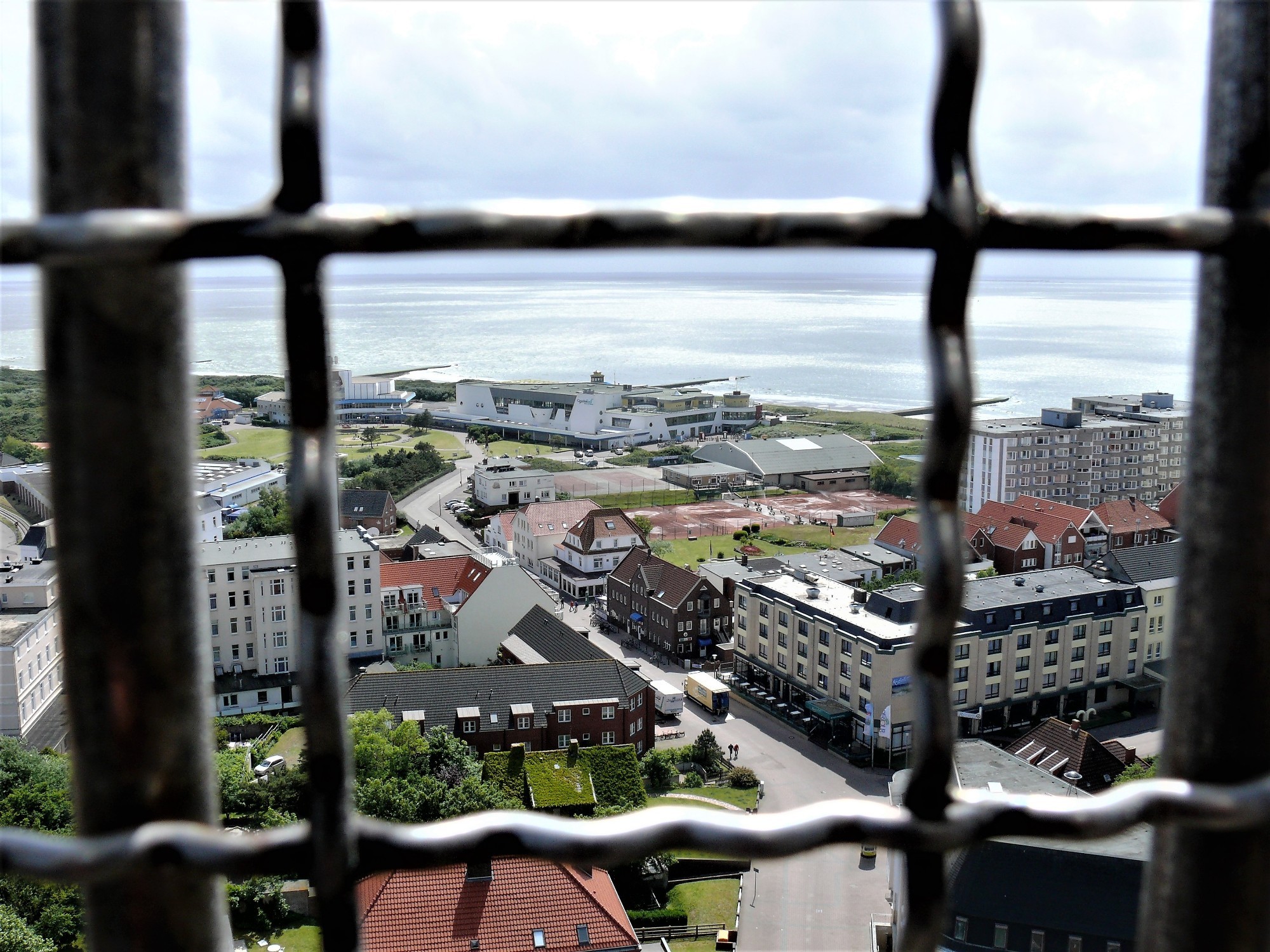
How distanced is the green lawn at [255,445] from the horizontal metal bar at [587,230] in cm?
1886

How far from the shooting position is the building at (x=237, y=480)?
15375 millimetres

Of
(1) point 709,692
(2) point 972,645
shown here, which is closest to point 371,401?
(1) point 709,692

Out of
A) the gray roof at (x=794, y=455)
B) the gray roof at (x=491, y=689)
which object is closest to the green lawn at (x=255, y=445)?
Result: the gray roof at (x=794, y=455)

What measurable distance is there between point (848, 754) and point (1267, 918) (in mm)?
8652

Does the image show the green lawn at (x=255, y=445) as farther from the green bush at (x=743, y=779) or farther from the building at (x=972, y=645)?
the green bush at (x=743, y=779)

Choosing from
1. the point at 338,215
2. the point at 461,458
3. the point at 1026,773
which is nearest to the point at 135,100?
the point at 338,215

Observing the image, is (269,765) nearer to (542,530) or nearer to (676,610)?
(676,610)

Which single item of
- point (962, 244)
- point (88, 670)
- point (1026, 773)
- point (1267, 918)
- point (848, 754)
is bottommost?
point (848, 754)

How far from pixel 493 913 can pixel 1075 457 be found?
1442 centimetres

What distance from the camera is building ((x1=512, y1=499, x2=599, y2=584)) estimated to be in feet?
48.8

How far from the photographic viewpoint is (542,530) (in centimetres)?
1500

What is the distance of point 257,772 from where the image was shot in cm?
732

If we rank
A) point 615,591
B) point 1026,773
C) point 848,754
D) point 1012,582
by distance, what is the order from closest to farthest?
1. point 1026,773
2. point 848,754
3. point 1012,582
4. point 615,591

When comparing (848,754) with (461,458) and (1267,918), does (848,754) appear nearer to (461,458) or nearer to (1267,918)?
(1267,918)
